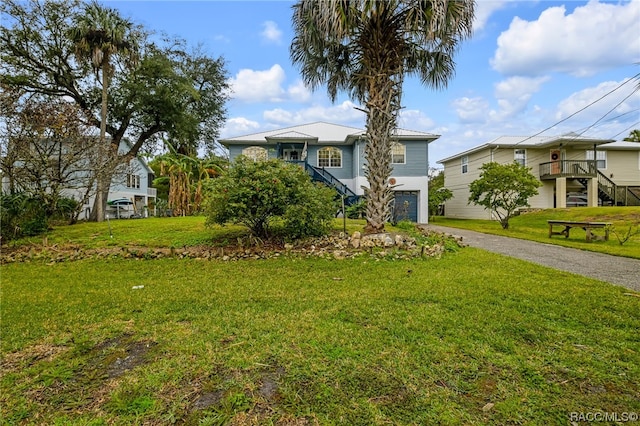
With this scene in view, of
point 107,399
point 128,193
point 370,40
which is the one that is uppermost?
point 370,40

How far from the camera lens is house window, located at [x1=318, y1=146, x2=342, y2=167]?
21984 mm

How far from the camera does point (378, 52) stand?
30.0ft

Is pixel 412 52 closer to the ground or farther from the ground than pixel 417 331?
farther from the ground

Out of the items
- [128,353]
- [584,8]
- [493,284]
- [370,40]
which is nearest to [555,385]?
[493,284]

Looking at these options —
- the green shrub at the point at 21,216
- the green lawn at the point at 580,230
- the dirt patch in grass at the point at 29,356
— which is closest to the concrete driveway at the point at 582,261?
the green lawn at the point at 580,230

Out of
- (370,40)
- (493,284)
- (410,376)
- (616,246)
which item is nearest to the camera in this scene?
(410,376)

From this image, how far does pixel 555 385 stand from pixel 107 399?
3.53 m

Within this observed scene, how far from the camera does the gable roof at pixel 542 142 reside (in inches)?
866

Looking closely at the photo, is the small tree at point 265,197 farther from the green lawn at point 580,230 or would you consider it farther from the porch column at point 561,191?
the porch column at point 561,191

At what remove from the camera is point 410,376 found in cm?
269

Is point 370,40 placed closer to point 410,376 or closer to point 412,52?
point 412,52

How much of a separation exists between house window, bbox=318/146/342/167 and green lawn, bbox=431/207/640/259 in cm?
948

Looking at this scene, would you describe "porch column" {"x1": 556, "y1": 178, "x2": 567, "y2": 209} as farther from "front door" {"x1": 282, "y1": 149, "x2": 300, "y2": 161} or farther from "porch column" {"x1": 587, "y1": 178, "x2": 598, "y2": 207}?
"front door" {"x1": 282, "y1": 149, "x2": 300, "y2": 161}

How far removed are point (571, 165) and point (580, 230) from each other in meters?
11.1
